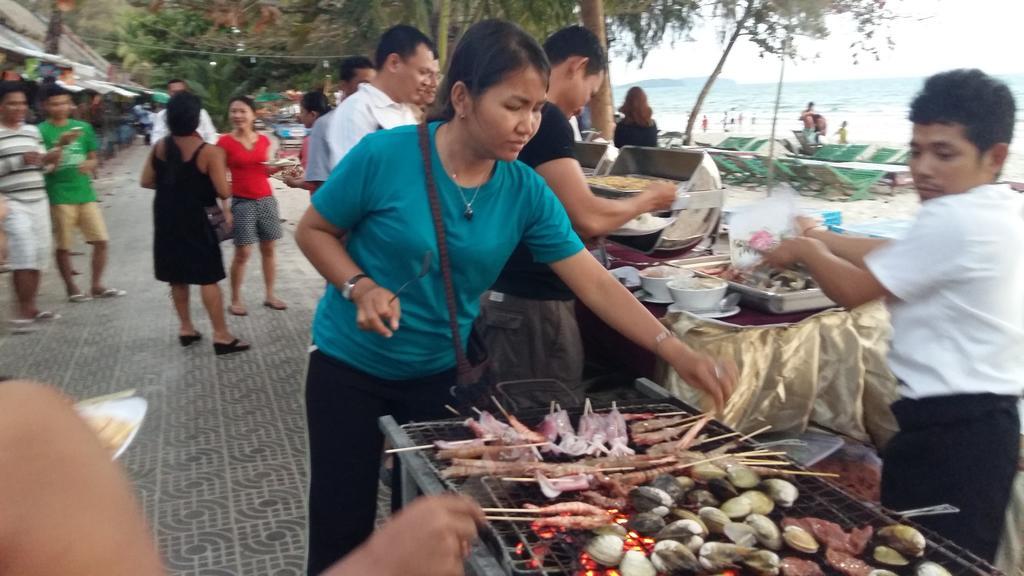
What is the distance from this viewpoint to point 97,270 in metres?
7.40

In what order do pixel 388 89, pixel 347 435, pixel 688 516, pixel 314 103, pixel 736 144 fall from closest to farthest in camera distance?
pixel 688 516 < pixel 347 435 < pixel 388 89 < pixel 314 103 < pixel 736 144

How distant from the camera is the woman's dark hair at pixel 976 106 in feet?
6.72

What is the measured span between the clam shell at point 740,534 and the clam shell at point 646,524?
0.14 m

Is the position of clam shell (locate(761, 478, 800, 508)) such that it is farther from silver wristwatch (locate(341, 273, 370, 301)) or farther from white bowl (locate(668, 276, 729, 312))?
white bowl (locate(668, 276, 729, 312))

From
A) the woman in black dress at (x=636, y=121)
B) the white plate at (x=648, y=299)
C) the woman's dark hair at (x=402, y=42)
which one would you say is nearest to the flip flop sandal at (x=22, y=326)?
the woman's dark hair at (x=402, y=42)

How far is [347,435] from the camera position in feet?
7.50

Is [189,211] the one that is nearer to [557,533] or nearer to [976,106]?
[557,533]

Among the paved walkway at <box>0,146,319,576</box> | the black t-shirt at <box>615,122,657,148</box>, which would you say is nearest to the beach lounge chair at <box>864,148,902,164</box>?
the black t-shirt at <box>615,122,657,148</box>

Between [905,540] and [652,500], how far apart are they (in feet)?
1.72

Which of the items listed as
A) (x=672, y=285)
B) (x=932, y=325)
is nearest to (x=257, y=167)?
(x=672, y=285)

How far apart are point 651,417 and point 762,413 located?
1.19 metres

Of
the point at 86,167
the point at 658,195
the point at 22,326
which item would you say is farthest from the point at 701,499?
the point at 86,167

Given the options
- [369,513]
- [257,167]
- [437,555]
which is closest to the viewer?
[437,555]

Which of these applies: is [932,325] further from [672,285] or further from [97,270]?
[97,270]
